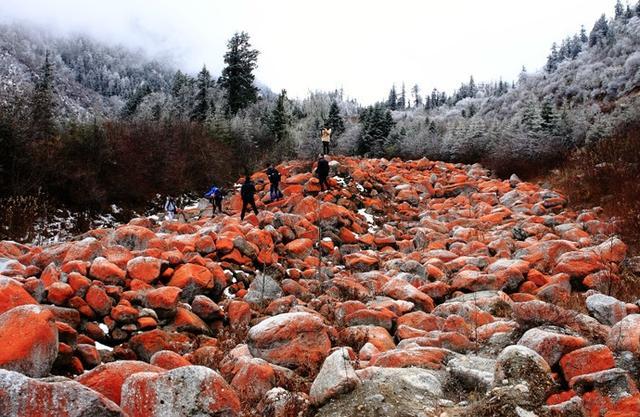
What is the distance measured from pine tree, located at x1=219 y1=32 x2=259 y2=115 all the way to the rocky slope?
3515cm

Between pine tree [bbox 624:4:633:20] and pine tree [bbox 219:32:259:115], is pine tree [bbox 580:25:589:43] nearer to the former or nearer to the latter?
pine tree [bbox 624:4:633:20]

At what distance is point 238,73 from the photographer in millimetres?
46469

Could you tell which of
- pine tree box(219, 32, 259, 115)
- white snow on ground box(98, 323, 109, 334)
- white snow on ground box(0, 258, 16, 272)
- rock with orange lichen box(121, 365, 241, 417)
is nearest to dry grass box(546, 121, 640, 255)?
rock with orange lichen box(121, 365, 241, 417)

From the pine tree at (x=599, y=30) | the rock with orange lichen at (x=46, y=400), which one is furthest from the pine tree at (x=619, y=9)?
the rock with orange lichen at (x=46, y=400)

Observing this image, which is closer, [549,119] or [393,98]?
[549,119]

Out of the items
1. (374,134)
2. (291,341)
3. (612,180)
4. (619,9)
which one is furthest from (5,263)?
(619,9)

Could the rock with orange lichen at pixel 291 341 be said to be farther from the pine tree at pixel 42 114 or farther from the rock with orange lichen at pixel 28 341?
the pine tree at pixel 42 114

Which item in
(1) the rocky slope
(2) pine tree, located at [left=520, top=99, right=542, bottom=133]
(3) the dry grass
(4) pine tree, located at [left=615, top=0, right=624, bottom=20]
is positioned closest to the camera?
(1) the rocky slope

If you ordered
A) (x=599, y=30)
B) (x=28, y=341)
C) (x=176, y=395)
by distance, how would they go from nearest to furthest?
(x=176, y=395)
(x=28, y=341)
(x=599, y=30)

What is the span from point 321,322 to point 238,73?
145 feet

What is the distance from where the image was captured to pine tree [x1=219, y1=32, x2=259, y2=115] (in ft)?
149

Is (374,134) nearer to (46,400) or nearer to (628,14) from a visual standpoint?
(46,400)

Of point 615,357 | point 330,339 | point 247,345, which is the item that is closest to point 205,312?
point 247,345

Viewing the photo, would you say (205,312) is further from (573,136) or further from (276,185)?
(573,136)
